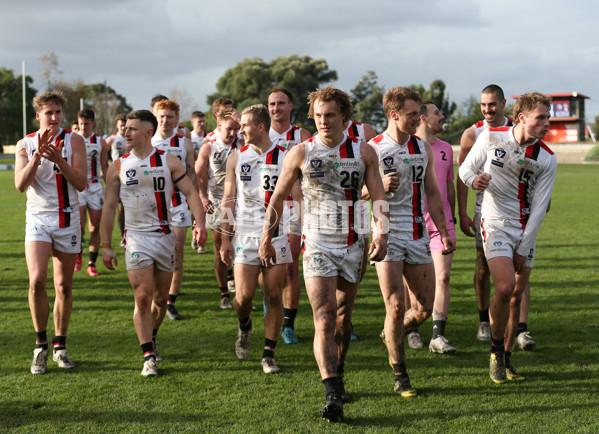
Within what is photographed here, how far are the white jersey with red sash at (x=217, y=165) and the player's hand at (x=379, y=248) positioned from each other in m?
4.17

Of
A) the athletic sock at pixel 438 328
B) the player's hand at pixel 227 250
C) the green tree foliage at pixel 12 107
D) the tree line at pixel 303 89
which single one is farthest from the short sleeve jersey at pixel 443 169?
the green tree foliage at pixel 12 107

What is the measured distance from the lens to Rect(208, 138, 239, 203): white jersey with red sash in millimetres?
8984

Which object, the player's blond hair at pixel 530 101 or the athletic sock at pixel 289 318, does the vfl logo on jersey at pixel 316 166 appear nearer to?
the player's blond hair at pixel 530 101

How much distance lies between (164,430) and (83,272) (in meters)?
7.17

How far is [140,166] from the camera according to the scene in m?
6.01

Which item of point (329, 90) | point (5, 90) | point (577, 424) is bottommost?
point (577, 424)

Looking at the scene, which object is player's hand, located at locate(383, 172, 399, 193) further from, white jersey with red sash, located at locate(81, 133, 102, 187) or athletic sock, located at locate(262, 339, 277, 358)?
white jersey with red sash, located at locate(81, 133, 102, 187)

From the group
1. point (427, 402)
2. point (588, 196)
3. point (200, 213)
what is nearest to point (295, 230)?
point (200, 213)

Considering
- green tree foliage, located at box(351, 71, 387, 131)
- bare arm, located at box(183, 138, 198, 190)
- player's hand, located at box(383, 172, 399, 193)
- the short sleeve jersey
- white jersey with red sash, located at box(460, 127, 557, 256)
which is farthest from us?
green tree foliage, located at box(351, 71, 387, 131)

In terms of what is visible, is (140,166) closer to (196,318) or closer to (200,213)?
(200,213)

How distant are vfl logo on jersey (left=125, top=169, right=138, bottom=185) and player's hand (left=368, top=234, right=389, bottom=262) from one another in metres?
2.27

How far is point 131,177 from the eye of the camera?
600 centimetres

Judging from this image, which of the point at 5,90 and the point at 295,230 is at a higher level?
the point at 5,90

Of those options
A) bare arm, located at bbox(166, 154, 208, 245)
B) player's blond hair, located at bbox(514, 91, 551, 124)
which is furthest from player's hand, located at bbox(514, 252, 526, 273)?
bare arm, located at bbox(166, 154, 208, 245)
